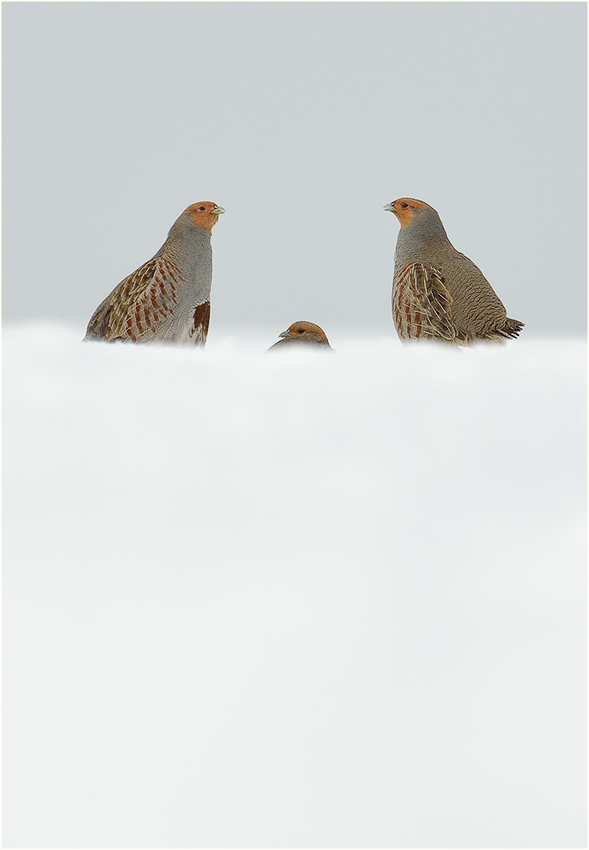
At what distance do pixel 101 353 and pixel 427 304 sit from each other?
3.95ft

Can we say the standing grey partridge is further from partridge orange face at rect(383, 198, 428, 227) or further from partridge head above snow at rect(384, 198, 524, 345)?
partridge orange face at rect(383, 198, 428, 227)

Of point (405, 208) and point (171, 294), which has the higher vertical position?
point (405, 208)

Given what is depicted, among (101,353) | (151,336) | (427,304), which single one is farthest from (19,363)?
(427,304)

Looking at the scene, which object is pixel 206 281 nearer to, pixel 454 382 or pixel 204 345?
pixel 204 345

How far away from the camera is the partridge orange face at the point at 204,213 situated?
3.50m

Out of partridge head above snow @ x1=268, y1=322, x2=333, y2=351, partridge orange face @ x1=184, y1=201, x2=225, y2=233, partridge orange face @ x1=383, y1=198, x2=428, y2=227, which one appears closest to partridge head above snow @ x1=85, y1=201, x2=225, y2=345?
partridge orange face @ x1=184, y1=201, x2=225, y2=233

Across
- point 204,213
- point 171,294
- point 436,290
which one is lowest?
point 171,294

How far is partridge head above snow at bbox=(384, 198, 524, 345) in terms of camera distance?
131 inches

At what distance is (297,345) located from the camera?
3.32 metres

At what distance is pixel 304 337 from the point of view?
3.35m

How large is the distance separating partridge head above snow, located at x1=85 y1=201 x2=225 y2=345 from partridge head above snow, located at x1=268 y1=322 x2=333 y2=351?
1.08 ft

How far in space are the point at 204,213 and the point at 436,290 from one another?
88 cm

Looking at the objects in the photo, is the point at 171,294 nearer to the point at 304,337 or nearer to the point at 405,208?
the point at 304,337

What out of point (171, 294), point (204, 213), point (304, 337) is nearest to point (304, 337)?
point (304, 337)
